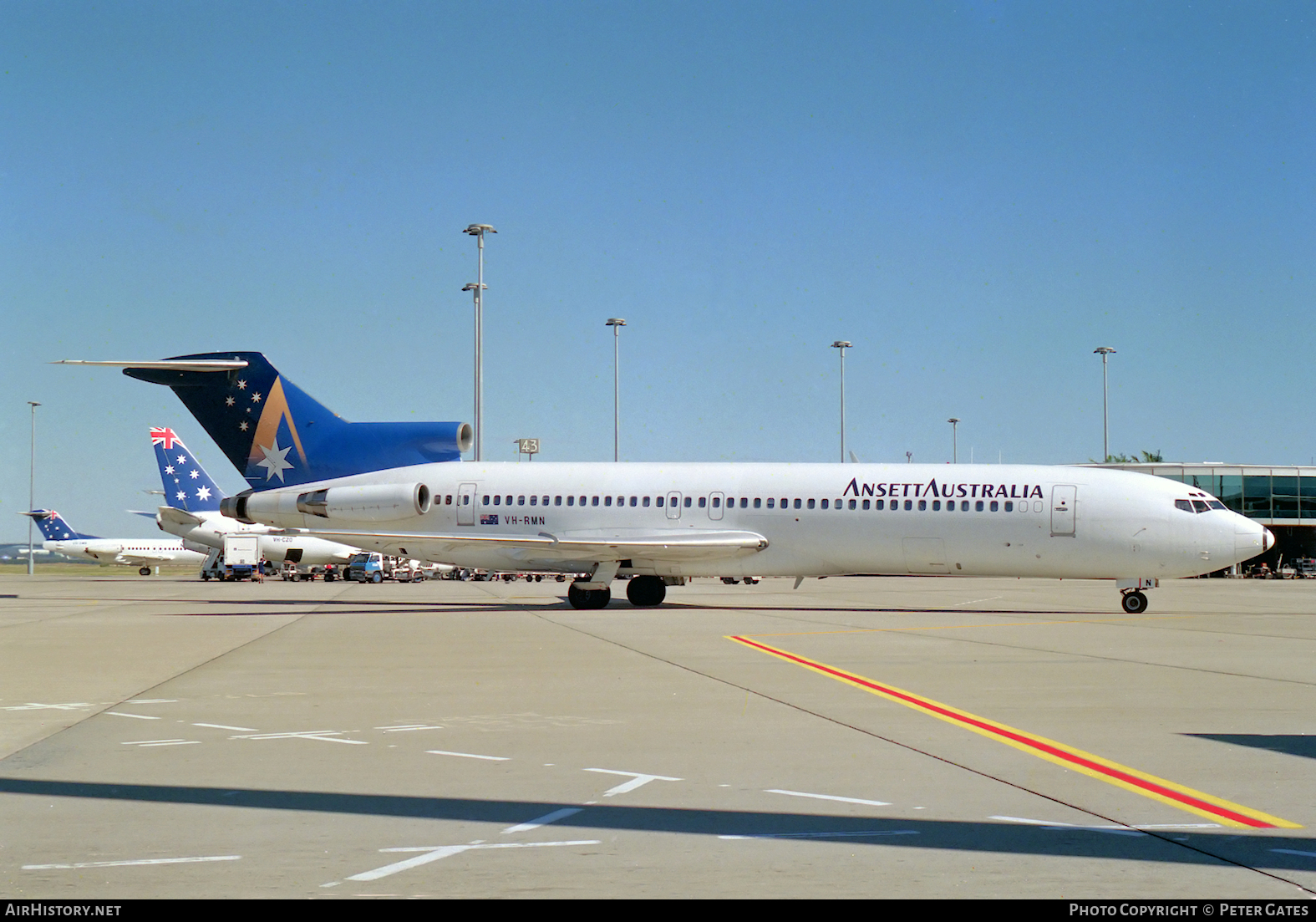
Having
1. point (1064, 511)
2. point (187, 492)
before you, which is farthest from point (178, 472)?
point (1064, 511)

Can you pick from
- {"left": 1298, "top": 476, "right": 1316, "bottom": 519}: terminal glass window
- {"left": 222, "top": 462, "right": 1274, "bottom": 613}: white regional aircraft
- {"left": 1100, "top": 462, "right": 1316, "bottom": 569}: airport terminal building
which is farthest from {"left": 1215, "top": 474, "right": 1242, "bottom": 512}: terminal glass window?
{"left": 222, "top": 462, "right": 1274, "bottom": 613}: white regional aircraft

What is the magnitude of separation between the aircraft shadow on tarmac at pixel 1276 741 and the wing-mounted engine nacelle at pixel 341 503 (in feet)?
75.5

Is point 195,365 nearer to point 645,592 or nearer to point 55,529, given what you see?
point 645,592

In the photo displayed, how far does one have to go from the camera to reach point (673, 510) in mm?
28906

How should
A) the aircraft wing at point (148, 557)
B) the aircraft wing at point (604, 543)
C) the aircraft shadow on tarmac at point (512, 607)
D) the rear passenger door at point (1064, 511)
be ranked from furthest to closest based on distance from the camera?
the aircraft wing at point (148, 557) < the aircraft wing at point (604, 543) < the aircraft shadow on tarmac at point (512, 607) < the rear passenger door at point (1064, 511)

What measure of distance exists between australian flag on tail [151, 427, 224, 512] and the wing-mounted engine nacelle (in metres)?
32.2

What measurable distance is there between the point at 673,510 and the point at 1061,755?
20.8 m

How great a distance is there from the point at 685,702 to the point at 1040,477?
1814 cm

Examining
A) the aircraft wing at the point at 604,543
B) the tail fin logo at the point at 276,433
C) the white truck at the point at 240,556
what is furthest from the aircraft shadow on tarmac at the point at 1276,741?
the white truck at the point at 240,556

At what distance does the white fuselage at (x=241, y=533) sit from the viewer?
193ft

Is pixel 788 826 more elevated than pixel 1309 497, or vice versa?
pixel 1309 497

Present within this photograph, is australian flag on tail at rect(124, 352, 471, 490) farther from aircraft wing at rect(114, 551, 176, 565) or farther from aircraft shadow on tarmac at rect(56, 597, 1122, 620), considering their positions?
aircraft wing at rect(114, 551, 176, 565)

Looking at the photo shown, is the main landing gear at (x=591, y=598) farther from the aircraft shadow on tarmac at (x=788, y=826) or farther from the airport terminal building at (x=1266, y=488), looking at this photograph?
the airport terminal building at (x=1266, y=488)
